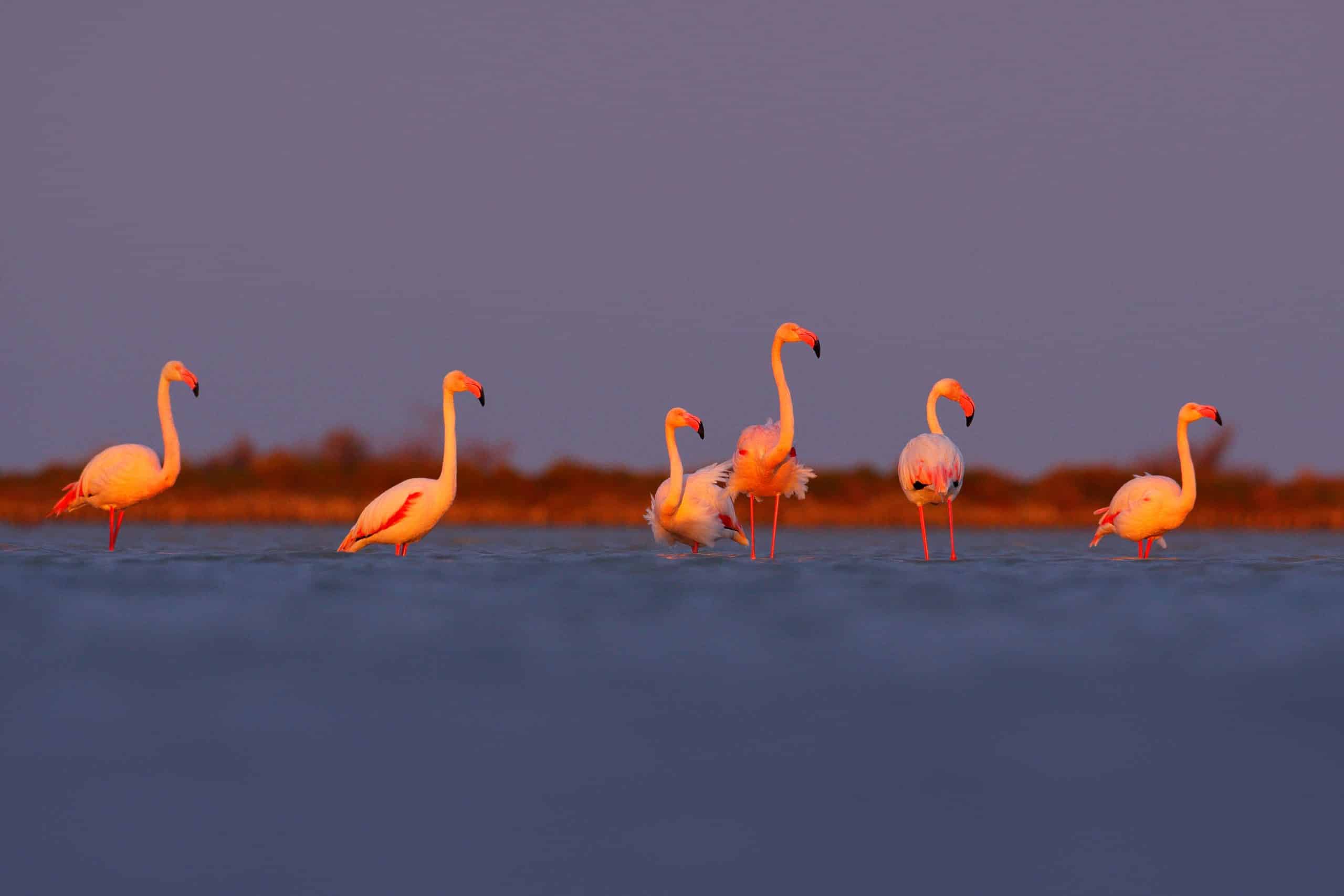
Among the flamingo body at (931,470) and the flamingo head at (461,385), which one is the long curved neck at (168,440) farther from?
the flamingo body at (931,470)

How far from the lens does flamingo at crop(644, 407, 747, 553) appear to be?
13.3 meters

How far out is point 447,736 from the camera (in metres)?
7.32

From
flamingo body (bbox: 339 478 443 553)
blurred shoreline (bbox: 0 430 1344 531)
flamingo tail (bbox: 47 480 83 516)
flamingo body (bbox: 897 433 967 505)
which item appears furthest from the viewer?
blurred shoreline (bbox: 0 430 1344 531)

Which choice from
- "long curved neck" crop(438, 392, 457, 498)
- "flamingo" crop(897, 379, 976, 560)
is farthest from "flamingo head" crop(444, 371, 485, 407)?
"flamingo" crop(897, 379, 976, 560)

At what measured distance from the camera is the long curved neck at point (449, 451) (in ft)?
40.8

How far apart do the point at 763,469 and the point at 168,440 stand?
5597 mm

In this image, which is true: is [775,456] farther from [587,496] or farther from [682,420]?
[587,496]

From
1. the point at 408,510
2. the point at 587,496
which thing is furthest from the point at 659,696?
the point at 587,496

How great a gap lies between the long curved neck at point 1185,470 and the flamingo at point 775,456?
10.4 ft

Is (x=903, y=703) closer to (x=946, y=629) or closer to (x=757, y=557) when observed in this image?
(x=946, y=629)

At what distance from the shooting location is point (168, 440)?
14.9 metres

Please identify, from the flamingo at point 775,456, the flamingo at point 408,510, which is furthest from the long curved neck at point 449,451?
the flamingo at point 775,456

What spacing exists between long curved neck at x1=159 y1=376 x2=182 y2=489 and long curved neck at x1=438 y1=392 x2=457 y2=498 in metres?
2.70

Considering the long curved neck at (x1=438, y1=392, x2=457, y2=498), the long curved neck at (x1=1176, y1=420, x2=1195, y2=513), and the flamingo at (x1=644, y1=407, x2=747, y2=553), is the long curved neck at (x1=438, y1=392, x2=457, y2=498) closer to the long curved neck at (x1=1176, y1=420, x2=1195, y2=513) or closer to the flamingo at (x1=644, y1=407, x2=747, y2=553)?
the flamingo at (x1=644, y1=407, x2=747, y2=553)
